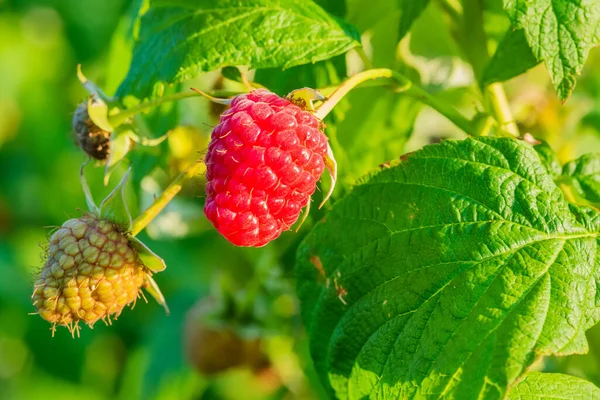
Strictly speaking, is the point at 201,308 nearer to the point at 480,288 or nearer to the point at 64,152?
the point at 480,288

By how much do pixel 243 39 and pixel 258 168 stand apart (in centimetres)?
31

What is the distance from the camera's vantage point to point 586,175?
1.41m

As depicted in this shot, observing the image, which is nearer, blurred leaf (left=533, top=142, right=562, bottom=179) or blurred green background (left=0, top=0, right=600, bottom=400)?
blurred leaf (left=533, top=142, right=562, bottom=179)

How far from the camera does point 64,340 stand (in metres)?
3.88

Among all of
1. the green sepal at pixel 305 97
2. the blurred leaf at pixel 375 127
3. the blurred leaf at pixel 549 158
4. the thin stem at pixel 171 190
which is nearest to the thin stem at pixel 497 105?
the blurred leaf at pixel 549 158

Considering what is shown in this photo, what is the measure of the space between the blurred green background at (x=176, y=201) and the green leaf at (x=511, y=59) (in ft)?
0.64

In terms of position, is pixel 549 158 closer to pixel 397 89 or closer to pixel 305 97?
pixel 397 89

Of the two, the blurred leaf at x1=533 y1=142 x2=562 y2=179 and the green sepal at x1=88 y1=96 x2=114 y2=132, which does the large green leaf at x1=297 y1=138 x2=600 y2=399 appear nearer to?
the blurred leaf at x1=533 y1=142 x2=562 y2=179

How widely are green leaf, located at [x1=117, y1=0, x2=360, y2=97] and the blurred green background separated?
13cm

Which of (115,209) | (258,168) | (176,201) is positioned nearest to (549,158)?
(258,168)

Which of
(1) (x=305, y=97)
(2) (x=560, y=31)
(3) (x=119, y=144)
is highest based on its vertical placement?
(2) (x=560, y=31)

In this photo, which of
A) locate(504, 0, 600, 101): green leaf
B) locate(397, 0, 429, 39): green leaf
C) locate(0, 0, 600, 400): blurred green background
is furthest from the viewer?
locate(0, 0, 600, 400): blurred green background

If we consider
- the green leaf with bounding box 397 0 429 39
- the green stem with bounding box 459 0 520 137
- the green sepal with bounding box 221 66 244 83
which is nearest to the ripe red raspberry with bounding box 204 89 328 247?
the green sepal with bounding box 221 66 244 83

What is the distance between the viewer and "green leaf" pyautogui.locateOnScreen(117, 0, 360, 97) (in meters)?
1.36
